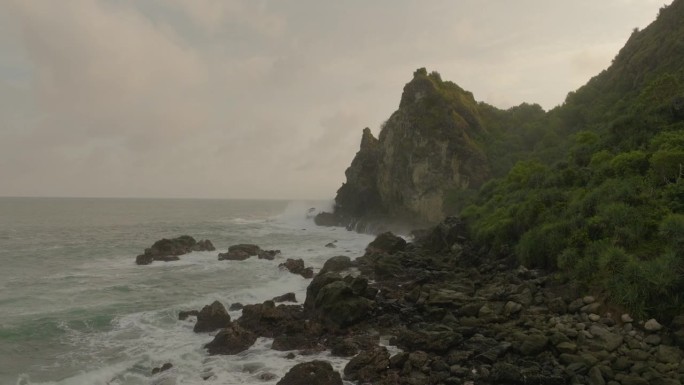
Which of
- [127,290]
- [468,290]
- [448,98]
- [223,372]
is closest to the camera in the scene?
[223,372]

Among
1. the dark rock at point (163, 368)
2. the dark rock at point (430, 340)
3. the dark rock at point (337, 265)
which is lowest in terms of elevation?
the dark rock at point (163, 368)

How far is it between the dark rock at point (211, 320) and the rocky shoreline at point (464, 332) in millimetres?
51

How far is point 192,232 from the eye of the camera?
77062 mm

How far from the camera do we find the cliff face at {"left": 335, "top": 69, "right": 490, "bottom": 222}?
58.1 meters

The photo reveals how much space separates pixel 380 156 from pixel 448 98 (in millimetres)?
14248

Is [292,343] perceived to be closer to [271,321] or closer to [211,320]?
[271,321]

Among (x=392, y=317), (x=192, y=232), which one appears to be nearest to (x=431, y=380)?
(x=392, y=317)

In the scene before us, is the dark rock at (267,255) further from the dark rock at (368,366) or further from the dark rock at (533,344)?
the dark rock at (533,344)

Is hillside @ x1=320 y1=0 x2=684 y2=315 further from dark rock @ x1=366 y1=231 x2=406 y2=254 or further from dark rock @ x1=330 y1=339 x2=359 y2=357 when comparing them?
dark rock @ x1=330 y1=339 x2=359 y2=357

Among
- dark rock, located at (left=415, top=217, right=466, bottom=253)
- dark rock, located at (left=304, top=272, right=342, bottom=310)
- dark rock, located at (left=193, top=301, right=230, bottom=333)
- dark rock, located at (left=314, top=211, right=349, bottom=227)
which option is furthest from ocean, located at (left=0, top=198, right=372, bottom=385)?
dark rock, located at (left=314, top=211, right=349, bottom=227)

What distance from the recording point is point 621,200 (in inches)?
813

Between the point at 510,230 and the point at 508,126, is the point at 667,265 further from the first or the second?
the point at 508,126

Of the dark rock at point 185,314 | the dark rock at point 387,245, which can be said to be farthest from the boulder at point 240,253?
the dark rock at point 185,314

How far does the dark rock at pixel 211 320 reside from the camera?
2189 cm
